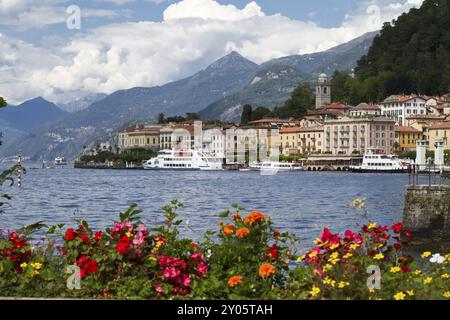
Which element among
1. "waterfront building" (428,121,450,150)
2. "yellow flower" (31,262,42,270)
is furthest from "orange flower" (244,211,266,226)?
"waterfront building" (428,121,450,150)

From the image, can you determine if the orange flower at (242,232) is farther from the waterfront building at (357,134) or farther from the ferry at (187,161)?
the waterfront building at (357,134)

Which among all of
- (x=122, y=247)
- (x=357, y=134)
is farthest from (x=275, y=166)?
(x=122, y=247)

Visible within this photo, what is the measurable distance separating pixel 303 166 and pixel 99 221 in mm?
105363

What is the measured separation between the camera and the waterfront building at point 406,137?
454 feet

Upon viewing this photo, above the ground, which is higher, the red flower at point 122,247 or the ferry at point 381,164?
the red flower at point 122,247

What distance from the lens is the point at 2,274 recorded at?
7973mm

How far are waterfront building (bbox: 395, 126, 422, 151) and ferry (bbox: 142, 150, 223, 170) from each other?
30.2m

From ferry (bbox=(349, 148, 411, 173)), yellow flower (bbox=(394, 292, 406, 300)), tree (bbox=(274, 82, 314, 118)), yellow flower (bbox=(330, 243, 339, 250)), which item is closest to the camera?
yellow flower (bbox=(394, 292, 406, 300))

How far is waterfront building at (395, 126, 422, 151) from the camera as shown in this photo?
138m

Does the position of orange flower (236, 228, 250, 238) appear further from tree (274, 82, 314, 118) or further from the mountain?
tree (274, 82, 314, 118)

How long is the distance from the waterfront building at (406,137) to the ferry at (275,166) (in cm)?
1706

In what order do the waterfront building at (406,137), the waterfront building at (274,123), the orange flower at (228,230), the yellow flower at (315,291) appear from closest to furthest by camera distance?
the yellow flower at (315,291)
the orange flower at (228,230)
the waterfront building at (406,137)
the waterfront building at (274,123)

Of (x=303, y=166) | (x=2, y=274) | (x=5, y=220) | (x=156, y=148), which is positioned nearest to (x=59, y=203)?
(x=5, y=220)

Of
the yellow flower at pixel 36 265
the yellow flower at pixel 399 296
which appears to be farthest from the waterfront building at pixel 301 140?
the yellow flower at pixel 399 296
